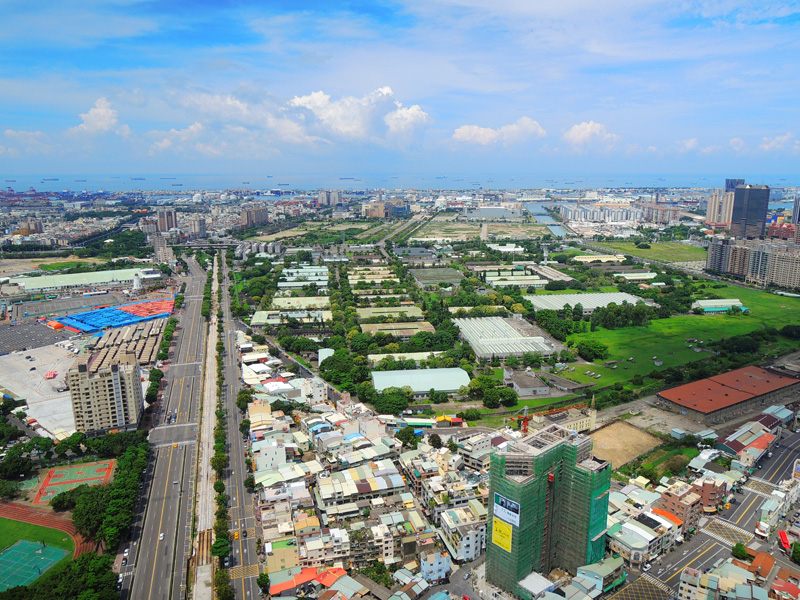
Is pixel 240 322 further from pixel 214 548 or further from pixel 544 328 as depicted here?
pixel 214 548

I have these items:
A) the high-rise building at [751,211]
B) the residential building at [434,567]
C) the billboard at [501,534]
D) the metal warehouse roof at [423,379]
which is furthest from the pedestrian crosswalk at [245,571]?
the high-rise building at [751,211]

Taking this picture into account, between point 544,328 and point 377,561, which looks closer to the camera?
point 377,561

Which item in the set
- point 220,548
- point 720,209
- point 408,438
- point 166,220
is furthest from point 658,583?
point 720,209

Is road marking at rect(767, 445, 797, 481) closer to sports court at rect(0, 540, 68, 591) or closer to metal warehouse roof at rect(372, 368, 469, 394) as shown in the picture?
metal warehouse roof at rect(372, 368, 469, 394)

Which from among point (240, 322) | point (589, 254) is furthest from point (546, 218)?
point (240, 322)

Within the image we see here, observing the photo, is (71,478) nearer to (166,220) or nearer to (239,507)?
(239,507)

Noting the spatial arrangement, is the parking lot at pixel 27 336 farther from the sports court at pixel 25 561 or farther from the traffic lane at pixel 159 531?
the sports court at pixel 25 561

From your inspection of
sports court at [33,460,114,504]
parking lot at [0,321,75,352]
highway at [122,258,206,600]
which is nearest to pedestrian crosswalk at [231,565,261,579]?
highway at [122,258,206,600]
